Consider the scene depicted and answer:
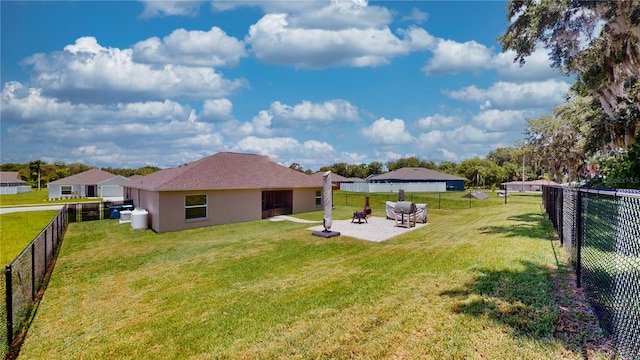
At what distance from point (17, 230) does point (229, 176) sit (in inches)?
491

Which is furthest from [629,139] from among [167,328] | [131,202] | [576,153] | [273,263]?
[131,202]

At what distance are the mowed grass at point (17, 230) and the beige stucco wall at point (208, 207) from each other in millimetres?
5247

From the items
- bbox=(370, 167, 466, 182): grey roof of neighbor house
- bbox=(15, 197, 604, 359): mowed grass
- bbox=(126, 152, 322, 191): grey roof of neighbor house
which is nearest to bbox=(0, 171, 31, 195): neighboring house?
bbox=(126, 152, 322, 191): grey roof of neighbor house

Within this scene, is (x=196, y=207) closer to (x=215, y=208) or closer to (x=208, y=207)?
(x=208, y=207)

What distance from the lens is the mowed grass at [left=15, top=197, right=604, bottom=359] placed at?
165 inches

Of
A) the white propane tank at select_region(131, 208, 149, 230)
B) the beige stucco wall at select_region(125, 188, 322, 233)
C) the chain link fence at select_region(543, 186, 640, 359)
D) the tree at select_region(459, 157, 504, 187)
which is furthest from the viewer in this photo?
the tree at select_region(459, 157, 504, 187)

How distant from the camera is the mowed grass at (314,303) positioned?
4188 mm

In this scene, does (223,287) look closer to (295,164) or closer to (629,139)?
(629,139)

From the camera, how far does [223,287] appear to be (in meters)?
7.25

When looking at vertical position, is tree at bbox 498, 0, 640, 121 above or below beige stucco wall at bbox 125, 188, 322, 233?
above

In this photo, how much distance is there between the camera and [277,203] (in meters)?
22.2

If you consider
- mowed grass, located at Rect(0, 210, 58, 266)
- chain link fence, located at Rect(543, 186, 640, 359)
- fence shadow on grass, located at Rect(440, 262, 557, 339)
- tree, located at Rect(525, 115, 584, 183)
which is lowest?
mowed grass, located at Rect(0, 210, 58, 266)

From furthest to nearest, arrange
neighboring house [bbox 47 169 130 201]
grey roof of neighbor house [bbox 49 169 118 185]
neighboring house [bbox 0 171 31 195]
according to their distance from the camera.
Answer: neighboring house [bbox 0 171 31 195], grey roof of neighbor house [bbox 49 169 118 185], neighboring house [bbox 47 169 130 201]

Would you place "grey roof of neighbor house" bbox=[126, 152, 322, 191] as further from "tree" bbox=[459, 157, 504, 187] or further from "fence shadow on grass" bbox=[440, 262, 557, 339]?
"tree" bbox=[459, 157, 504, 187]
